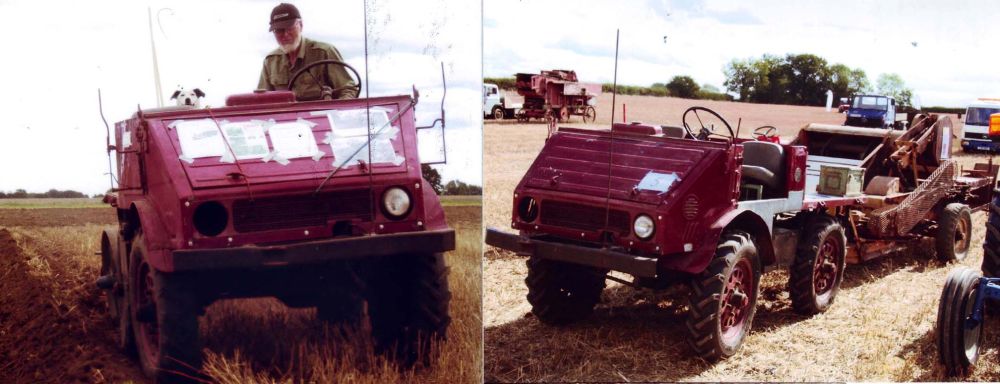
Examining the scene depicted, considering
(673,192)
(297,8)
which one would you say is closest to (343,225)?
(297,8)

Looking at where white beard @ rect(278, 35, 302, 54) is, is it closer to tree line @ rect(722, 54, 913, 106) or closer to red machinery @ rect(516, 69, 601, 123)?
red machinery @ rect(516, 69, 601, 123)

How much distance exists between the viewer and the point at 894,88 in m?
6.03

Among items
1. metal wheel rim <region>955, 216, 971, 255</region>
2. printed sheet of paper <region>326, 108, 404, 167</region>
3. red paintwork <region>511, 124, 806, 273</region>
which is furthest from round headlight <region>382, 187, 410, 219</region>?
metal wheel rim <region>955, 216, 971, 255</region>

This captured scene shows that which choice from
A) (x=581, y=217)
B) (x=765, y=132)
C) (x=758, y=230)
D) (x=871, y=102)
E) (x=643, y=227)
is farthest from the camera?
(x=871, y=102)

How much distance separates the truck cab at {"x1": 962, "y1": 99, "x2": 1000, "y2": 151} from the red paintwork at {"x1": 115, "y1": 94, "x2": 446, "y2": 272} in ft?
11.6

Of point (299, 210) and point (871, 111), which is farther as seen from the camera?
point (871, 111)

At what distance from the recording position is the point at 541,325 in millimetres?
5895

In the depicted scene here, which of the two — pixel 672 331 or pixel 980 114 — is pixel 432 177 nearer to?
pixel 672 331

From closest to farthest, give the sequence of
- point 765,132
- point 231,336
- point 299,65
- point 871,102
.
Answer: point 231,336 → point 299,65 → point 765,132 → point 871,102

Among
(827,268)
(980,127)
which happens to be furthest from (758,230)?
(980,127)

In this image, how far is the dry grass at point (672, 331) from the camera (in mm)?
5289

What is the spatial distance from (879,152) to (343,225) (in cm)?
562

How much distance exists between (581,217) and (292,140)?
1899 millimetres

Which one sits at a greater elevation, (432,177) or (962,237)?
(432,177)
